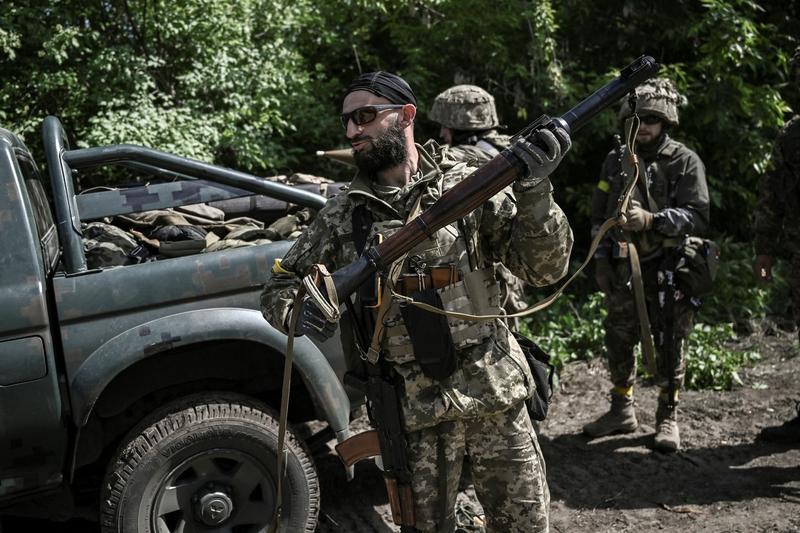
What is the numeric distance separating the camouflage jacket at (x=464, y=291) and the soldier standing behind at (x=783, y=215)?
247cm

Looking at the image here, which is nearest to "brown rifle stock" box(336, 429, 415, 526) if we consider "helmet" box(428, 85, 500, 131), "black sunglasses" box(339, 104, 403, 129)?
"black sunglasses" box(339, 104, 403, 129)

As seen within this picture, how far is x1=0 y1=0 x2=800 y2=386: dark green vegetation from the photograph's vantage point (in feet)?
22.1

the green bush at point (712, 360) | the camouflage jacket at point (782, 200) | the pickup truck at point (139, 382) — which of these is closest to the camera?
the pickup truck at point (139, 382)

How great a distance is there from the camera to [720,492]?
4133mm

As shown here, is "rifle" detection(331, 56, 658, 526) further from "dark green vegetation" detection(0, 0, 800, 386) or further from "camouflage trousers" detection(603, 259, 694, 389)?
"dark green vegetation" detection(0, 0, 800, 386)

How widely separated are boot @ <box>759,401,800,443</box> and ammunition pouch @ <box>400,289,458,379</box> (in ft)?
9.88

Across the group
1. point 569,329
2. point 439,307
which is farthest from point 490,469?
point 569,329

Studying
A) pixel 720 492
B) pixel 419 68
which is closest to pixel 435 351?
pixel 720 492

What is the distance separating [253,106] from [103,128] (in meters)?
1.36

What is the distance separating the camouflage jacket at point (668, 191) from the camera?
4492 mm

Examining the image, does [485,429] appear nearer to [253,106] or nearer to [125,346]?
[125,346]

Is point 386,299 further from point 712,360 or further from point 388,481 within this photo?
point 712,360

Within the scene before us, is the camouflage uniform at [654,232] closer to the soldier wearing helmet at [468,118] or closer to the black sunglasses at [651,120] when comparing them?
the black sunglasses at [651,120]

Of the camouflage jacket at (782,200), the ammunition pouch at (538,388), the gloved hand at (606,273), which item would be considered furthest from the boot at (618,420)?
the ammunition pouch at (538,388)
